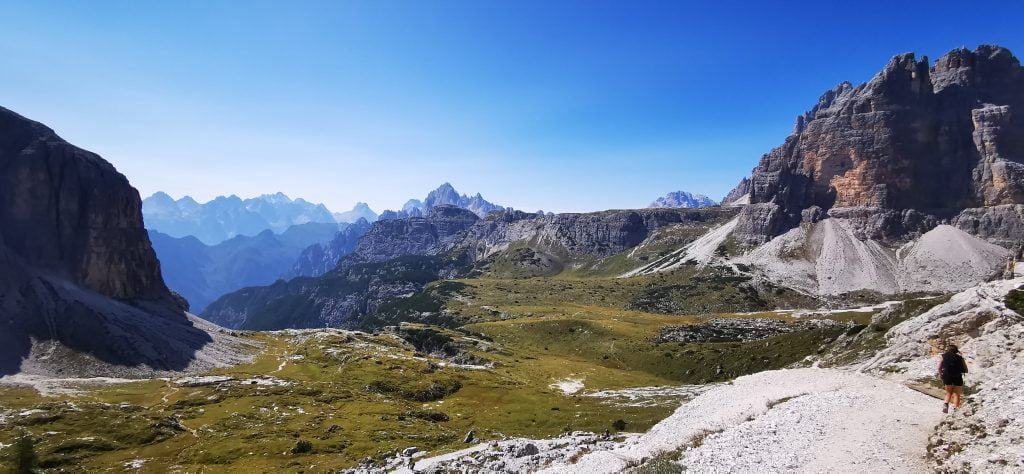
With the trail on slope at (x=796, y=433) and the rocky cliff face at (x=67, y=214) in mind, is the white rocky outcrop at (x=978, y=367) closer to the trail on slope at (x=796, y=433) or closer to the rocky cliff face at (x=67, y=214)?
the trail on slope at (x=796, y=433)

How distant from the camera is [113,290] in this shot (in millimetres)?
159000

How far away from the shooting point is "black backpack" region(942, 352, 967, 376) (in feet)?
86.4

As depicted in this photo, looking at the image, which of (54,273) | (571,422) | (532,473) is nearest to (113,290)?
(54,273)

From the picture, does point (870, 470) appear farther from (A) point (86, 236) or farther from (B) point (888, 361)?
(A) point (86, 236)

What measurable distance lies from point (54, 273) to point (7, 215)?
25538mm

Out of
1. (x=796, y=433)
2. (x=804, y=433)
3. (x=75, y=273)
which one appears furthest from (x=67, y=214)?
(x=804, y=433)

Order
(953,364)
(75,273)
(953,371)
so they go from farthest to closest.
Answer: (75,273) → (953,371) → (953,364)

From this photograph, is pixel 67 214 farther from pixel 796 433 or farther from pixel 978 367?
pixel 978 367

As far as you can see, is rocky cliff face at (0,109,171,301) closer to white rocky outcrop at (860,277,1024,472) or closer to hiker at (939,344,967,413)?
white rocky outcrop at (860,277,1024,472)

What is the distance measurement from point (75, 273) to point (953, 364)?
208m

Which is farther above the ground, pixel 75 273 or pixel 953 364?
pixel 953 364

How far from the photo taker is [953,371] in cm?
2653

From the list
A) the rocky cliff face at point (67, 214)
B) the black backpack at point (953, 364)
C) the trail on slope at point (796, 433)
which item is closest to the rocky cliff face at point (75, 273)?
the rocky cliff face at point (67, 214)

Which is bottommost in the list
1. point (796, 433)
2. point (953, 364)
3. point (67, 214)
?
point (796, 433)
